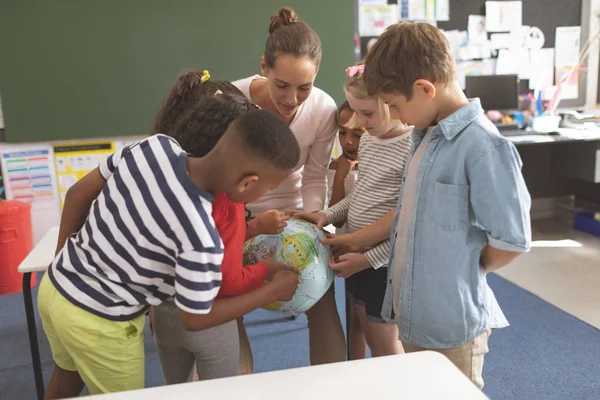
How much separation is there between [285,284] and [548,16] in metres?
4.18

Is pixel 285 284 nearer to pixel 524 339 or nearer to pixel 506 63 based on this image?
pixel 524 339

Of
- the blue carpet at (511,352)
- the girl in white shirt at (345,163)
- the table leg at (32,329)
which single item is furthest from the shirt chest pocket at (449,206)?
the table leg at (32,329)

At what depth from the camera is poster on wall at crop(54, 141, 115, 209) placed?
3641mm

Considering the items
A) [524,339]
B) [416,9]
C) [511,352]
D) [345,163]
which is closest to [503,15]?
[416,9]

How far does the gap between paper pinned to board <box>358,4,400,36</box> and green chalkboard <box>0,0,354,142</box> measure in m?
0.41

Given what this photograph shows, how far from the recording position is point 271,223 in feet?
4.99

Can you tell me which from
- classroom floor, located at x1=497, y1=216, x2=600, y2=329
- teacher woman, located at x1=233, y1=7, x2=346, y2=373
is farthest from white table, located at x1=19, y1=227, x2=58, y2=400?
classroom floor, located at x1=497, y1=216, x2=600, y2=329

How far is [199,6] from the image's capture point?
3.53 meters

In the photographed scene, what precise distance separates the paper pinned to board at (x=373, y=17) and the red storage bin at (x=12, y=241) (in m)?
2.69

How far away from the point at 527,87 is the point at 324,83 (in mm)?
1910

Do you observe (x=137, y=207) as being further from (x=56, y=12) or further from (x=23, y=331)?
(x=56, y=12)

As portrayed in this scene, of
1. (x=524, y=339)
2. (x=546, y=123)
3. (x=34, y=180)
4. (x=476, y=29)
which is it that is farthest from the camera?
(x=476, y=29)

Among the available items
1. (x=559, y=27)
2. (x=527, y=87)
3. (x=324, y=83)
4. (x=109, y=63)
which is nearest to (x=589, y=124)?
(x=527, y=87)

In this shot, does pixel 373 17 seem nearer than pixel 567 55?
Yes
